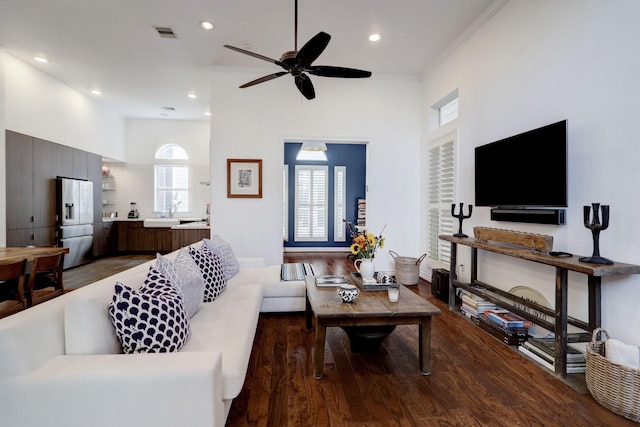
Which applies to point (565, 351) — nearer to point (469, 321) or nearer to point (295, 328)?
point (469, 321)

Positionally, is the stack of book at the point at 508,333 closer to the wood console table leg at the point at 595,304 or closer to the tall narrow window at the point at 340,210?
the wood console table leg at the point at 595,304

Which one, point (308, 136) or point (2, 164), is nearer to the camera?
point (2, 164)

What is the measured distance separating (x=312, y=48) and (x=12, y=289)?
3.52 meters

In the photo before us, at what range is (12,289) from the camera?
2961 mm

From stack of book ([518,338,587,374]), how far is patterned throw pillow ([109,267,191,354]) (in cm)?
264

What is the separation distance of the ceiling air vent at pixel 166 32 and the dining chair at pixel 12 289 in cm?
299

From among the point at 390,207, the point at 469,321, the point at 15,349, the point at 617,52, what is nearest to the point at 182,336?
the point at 15,349

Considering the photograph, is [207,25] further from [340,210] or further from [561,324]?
[340,210]

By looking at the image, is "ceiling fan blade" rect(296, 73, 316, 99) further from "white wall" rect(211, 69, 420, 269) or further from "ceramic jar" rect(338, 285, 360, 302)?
"ceramic jar" rect(338, 285, 360, 302)

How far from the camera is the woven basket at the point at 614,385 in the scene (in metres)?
1.78

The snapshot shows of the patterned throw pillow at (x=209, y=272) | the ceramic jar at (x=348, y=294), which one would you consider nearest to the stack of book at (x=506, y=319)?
the ceramic jar at (x=348, y=294)

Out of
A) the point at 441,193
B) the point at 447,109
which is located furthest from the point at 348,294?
the point at 447,109

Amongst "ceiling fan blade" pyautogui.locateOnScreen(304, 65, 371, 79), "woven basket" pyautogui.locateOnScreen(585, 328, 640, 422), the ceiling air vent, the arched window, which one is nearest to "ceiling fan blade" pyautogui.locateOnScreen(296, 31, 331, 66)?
"ceiling fan blade" pyautogui.locateOnScreen(304, 65, 371, 79)

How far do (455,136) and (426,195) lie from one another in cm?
118
